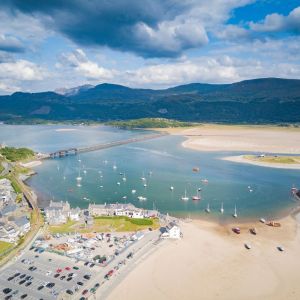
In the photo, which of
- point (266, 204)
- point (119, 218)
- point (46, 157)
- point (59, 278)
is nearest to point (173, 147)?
point (46, 157)

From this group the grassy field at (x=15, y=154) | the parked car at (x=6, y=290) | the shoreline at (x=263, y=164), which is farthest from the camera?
the grassy field at (x=15, y=154)

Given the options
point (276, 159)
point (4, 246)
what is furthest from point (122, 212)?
point (276, 159)

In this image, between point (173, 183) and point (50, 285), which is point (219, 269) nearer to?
point (50, 285)

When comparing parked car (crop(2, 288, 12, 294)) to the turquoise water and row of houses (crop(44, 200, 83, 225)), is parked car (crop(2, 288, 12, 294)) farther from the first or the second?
the turquoise water

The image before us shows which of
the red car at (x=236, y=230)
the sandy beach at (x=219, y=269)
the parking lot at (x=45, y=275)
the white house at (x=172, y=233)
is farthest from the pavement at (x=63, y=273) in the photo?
the red car at (x=236, y=230)

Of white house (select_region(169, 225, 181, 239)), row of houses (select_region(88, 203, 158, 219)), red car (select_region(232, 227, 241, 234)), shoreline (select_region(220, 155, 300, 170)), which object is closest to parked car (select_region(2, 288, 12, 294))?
white house (select_region(169, 225, 181, 239))

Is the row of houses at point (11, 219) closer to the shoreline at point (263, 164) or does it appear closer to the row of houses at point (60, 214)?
the row of houses at point (60, 214)

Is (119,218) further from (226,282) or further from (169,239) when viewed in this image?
(226,282)
